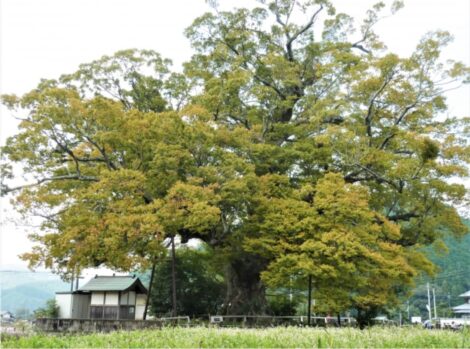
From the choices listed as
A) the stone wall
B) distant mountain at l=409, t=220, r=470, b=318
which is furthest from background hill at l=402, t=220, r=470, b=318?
the stone wall

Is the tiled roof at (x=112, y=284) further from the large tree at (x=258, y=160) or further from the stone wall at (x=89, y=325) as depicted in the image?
the stone wall at (x=89, y=325)

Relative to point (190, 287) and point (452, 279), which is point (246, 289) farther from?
point (452, 279)

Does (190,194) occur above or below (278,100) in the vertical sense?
below

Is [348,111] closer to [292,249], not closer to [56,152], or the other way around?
[292,249]

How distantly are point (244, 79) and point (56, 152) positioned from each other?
25.2ft

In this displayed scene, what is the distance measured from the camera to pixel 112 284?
21750mm

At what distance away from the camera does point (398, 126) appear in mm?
19469

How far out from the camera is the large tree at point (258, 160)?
15.0m

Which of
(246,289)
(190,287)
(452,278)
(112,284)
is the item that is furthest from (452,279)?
(112,284)

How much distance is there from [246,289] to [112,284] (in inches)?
271

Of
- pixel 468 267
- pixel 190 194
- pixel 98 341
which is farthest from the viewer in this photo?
pixel 468 267

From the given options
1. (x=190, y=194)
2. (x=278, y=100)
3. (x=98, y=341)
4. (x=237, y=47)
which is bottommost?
(x=98, y=341)

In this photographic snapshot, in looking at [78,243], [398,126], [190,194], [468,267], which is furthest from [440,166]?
[468,267]

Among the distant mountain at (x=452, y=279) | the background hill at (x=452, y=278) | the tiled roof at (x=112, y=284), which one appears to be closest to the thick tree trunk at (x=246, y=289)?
the tiled roof at (x=112, y=284)
